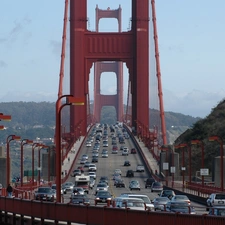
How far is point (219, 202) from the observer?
3897 cm

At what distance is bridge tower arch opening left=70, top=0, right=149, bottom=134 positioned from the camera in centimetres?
10331

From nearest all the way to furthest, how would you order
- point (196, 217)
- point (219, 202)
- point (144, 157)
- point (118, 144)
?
point (196, 217) < point (219, 202) < point (144, 157) < point (118, 144)

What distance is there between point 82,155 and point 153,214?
3260 inches

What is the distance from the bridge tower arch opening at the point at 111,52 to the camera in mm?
103312

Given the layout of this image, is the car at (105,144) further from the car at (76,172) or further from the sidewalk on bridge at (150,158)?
the car at (76,172)

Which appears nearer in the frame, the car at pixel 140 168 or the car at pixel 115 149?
the car at pixel 140 168

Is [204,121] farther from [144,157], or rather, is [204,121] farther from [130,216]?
[130,216]

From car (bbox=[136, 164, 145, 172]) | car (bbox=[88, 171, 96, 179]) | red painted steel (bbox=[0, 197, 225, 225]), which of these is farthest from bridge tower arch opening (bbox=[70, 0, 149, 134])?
red painted steel (bbox=[0, 197, 225, 225])

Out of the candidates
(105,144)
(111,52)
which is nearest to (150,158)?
(111,52)

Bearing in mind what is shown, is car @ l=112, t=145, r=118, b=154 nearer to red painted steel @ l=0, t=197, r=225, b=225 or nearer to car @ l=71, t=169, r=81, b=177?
car @ l=71, t=169, r=81, b=177

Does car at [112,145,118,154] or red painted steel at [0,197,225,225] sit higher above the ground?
car at [112,145,118,154]

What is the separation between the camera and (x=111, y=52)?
106 metres

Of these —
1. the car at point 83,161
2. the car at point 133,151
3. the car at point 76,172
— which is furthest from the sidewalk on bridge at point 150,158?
the car at point 76,172

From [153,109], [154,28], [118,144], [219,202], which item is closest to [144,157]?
[153,109]
